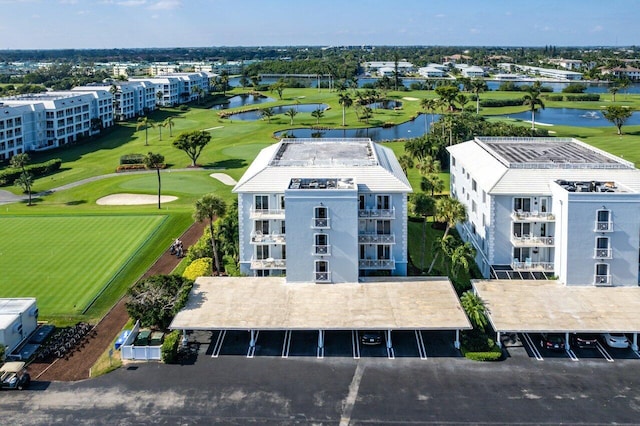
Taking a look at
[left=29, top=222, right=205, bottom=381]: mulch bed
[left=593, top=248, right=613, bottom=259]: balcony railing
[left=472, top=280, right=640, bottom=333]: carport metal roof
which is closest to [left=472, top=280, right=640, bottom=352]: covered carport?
[left=472, top=280, right=640, bottom=333]: carport metal roof

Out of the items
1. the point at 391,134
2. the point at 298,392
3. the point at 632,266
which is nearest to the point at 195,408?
the point at 298,392

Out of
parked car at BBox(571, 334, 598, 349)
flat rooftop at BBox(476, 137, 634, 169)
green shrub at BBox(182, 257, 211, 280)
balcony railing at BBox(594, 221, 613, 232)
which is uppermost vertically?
flat rooftop at BBox(476, 137, 634, 169)

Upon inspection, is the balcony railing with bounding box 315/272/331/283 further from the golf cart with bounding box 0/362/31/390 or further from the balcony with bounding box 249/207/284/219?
the golf cart with bounding box 0/362/31/390

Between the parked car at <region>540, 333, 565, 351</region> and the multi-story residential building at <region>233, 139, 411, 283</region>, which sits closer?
the parked car at <region>540, 333, 565, 351</region>

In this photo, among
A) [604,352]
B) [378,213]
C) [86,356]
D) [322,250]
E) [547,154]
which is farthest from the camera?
[547,154]

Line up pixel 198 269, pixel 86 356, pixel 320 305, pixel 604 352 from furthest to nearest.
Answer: pixel 198 269, pixel 320 305, pixel 86 356, pixel 604 352

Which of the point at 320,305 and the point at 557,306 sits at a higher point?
the point at 320,305

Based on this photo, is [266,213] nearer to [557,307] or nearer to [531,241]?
[531,241]

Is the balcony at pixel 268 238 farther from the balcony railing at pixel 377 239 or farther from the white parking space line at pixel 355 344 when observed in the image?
the white parking space line at pixel 355 344

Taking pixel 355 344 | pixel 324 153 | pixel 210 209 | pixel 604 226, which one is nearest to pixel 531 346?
pixel 604 226
